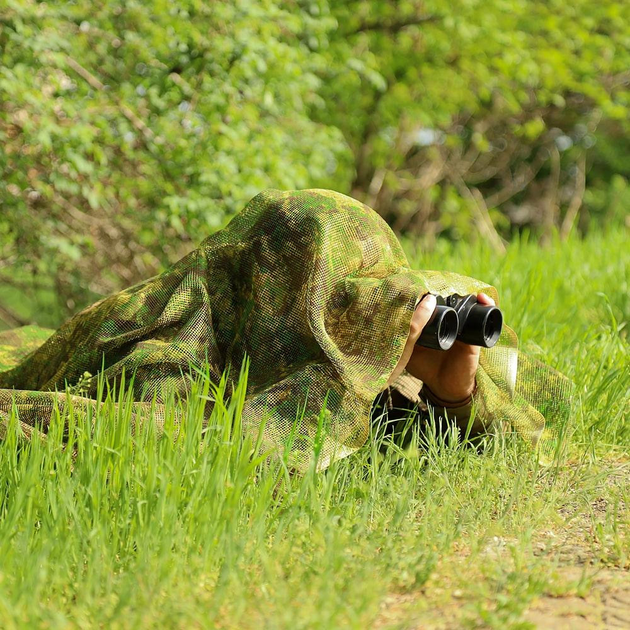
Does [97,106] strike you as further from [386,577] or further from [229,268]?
[386,577]

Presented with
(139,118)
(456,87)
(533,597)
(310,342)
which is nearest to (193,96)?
(139,118)

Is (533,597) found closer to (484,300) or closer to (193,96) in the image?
(484,300)


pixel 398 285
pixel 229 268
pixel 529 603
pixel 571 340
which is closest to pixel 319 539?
pixel 529 603

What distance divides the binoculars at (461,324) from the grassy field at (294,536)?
315 mm

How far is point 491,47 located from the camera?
27.9 feet

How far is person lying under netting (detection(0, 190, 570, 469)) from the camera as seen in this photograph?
273 centimetres

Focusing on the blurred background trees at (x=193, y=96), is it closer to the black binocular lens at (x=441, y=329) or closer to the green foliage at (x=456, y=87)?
the green foliage at (x=456, y=87)

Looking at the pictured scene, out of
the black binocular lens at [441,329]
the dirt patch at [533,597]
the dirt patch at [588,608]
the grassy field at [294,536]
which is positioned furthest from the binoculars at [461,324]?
the dirt patch at [588,608]

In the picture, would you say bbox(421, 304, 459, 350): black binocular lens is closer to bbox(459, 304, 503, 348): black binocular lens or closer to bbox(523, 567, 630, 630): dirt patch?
bbox(459, 304, 503, 348): black binocular lens

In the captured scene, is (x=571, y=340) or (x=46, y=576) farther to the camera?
(x=571, y=340)

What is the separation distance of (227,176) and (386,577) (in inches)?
156

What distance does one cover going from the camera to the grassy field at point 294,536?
190cm

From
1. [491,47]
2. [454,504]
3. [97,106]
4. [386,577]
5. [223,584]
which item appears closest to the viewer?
[223,584]

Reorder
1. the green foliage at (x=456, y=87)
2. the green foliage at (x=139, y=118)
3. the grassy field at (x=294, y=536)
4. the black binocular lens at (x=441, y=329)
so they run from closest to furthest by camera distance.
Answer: the grassy field at (x=294, y=536)
the black binocular lens at (x=441, y=329)
the green foliage at (x=139, y=118)
the green foliage at (x=456, y=87)
